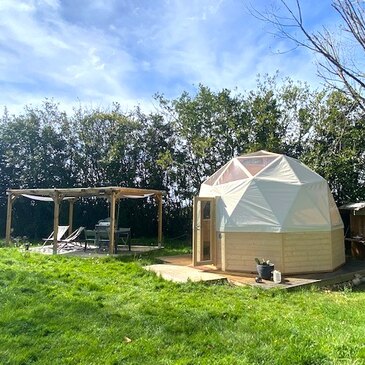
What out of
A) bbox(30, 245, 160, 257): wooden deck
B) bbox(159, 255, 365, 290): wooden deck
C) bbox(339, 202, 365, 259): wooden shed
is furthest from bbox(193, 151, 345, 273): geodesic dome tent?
bbox(30, 245, 160, 257): wooden deck

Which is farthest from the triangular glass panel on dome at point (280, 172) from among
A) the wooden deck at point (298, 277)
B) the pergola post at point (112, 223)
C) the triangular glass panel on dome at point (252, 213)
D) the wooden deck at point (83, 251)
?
the wooden deck at point (83, 251)

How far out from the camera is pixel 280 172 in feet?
32.1

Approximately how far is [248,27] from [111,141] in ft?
45.1

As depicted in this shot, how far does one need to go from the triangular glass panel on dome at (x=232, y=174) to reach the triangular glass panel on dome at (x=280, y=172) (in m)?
0.57

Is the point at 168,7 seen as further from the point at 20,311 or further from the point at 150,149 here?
the point at 150,149

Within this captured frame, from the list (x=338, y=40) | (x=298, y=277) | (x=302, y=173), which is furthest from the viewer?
(x=302, y=173)

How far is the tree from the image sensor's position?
2.99 metres

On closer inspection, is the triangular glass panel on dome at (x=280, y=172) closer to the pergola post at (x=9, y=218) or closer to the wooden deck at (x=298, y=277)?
the wooden deck at (x=298, y=277)

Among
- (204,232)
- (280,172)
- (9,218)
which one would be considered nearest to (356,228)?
(280,172)

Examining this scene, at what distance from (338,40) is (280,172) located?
6671 mm

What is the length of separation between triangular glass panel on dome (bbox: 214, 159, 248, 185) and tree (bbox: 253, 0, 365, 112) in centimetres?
659

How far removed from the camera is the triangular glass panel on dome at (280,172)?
955 centimetres

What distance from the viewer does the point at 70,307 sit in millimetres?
5082

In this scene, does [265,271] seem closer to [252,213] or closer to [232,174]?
[252,213]
